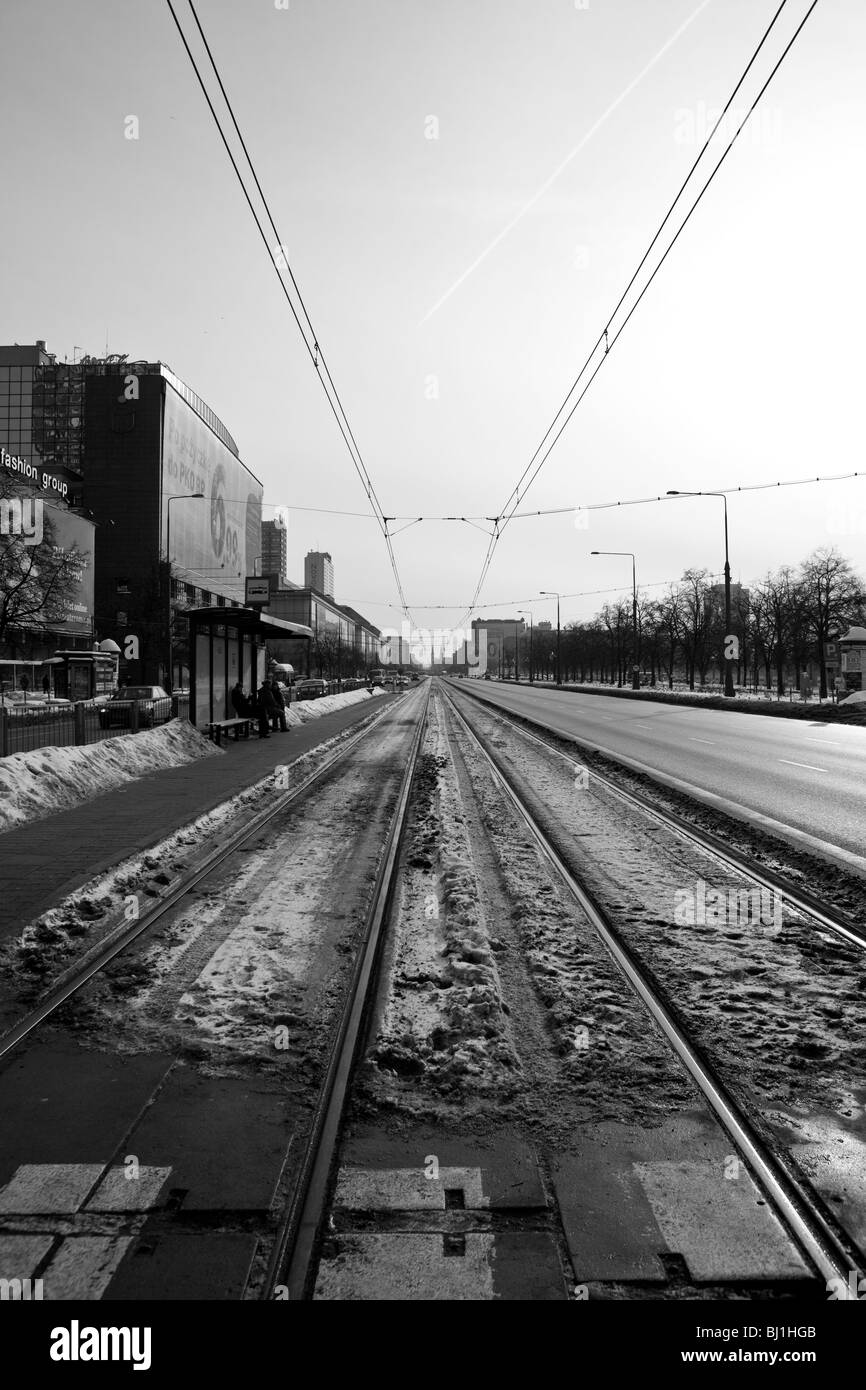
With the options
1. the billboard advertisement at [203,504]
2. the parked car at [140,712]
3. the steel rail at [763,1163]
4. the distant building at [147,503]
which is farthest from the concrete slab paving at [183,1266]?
the billboard advertisement at [203,504]

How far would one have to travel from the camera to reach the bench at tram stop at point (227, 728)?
19.8m

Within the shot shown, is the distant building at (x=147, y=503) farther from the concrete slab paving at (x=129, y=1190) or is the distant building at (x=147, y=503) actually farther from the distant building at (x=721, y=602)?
the concrete slab paving at (x=129, y=1190)

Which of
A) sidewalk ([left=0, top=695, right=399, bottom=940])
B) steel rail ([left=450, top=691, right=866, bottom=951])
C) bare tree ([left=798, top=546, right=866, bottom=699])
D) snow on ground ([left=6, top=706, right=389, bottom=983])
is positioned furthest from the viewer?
bare tree ([left=798, top=546, right=866, bottom=699])

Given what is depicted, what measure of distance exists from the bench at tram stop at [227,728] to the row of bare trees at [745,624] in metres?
33.7

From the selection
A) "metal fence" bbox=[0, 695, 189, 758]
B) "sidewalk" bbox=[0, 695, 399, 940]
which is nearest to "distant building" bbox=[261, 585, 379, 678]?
"metal fence" bbox=[0, 695, 189, 758]

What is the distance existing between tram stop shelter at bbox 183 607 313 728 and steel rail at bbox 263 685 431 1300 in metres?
14.1

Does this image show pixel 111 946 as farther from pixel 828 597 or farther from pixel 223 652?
pixel 828 597

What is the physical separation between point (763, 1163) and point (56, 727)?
13227 millimetres

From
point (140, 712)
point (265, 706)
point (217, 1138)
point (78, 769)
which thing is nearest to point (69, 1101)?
point (217, 1138)

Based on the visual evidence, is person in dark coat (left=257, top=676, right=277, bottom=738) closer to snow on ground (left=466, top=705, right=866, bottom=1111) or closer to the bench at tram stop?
the bench at tram stop

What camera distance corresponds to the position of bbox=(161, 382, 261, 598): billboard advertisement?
90938 millimetres

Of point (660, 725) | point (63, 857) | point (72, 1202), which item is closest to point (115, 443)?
point (660, 725)

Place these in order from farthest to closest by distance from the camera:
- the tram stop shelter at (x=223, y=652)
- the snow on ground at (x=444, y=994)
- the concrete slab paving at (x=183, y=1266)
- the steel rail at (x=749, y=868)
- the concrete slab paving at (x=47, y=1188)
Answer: the tram stop shelter at (x=223, y=652) → the steel rail at (x=749, y=868) → the snow on ground at (x=444, y=994) → the concrete slab paving at (x=47, y=1188) → the concrete slab paving at (x=183, y=1266)

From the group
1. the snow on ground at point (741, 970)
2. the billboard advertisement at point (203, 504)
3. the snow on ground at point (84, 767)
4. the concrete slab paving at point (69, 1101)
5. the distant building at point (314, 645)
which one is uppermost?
the billboard advertisement at point (203, 504)
